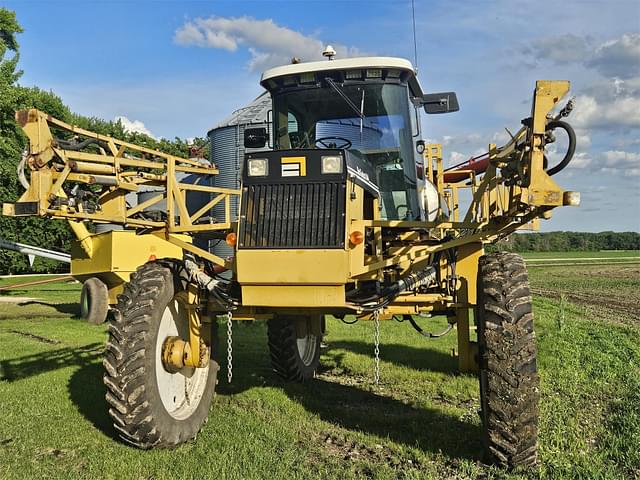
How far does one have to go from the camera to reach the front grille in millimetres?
4688

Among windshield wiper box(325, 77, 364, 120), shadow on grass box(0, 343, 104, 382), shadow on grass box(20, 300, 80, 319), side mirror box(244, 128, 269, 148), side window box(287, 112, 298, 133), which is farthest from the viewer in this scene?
shadow on grass box(20, 300, 80, 319)

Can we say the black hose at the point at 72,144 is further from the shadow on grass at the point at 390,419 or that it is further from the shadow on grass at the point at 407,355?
the shadow on grass at the point at 407,355

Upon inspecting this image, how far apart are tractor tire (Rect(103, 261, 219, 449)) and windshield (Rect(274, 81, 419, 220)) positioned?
195cm

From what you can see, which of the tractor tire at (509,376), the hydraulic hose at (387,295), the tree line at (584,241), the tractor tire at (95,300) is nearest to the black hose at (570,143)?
the tractor tire at (509,376)

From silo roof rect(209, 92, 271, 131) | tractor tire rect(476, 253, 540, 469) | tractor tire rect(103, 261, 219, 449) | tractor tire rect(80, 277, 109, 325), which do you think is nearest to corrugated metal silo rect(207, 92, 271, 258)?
silo roof rect(209, 92, 271, 131)

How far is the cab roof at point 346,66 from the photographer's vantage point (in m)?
5.83

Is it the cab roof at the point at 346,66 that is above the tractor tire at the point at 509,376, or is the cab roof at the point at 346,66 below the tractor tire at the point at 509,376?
above

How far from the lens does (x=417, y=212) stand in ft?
20.8

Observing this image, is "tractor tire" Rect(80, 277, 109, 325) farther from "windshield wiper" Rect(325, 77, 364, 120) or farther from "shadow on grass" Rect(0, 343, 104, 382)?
"windshield wiper" Rect(325, 77, 364, 120)

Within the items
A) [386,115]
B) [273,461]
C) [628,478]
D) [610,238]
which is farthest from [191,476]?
[610,238]

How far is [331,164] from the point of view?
190 inches

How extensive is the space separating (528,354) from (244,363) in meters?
4.93

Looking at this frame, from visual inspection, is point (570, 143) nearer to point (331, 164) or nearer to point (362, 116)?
point (331, 164)

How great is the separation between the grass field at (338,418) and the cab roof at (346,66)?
3154mm
